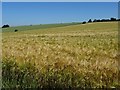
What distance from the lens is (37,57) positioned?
21.9 ft

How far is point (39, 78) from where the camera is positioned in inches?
237

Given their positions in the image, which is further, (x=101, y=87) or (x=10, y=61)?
(x=10, y=61)

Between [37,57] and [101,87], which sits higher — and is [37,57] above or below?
above

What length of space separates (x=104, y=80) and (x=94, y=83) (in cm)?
22

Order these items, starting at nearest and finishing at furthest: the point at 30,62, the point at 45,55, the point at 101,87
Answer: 1. the point at 101,87
2. the point at 30,62
3. the point at 45,55

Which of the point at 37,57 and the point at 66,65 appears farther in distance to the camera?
the point at 37,57

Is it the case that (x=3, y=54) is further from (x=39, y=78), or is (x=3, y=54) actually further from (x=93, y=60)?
(x=93, y=60)

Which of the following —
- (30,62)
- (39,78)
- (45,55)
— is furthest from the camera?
(45,55)

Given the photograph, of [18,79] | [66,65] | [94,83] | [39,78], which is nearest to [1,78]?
[18,79]

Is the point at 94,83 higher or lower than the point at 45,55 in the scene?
lower

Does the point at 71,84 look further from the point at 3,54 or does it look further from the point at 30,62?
the point at 3,54

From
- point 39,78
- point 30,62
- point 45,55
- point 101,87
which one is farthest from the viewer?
point 45,55

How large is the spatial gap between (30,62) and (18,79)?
43 centimetres

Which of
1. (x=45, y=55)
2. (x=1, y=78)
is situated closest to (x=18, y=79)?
(x=1, y=78)
